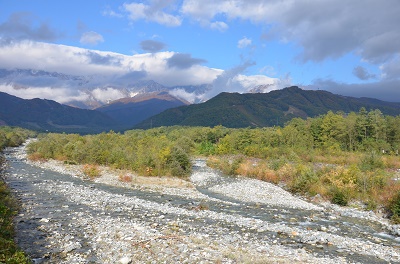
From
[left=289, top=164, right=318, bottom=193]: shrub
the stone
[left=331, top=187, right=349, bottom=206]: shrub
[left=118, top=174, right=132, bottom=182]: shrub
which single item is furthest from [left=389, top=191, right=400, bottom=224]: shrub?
[left=118, top=174, right=132, bottom=182]: shrub

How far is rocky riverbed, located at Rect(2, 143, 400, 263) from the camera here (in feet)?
46.8

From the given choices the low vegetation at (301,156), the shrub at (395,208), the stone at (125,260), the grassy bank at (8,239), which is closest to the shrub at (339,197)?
the low vegetation at (301,156)

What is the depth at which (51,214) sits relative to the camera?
826 inches

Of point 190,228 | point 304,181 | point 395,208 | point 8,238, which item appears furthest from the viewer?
point 304,181

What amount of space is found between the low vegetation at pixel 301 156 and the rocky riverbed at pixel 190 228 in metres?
3.64

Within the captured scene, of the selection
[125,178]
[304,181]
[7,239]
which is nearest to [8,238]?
[7,239]

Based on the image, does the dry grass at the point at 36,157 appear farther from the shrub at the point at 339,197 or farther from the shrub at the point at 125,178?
the shrub at the point at 339,197

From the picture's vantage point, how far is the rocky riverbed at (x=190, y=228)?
1426cm

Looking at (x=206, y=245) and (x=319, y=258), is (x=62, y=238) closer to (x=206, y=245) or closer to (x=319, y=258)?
(x=206, y=245)

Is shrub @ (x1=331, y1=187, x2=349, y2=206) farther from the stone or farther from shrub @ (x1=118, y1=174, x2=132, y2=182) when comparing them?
shrub @ (x1=118, y1=174, x2=132, y2=182)

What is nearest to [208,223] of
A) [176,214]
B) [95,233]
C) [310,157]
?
[176,214]

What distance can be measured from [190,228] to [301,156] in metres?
52.0

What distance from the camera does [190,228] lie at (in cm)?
1884

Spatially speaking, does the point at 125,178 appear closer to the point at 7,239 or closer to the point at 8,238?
the point at 8,238
